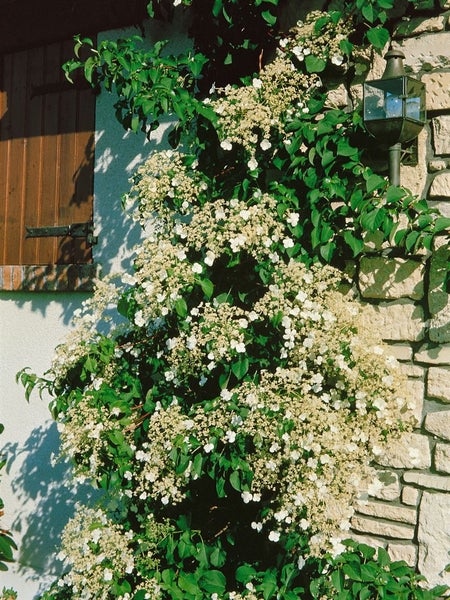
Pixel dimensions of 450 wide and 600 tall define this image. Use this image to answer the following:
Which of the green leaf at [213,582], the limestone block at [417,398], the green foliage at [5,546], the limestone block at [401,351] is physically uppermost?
the limestone block at [401,351]

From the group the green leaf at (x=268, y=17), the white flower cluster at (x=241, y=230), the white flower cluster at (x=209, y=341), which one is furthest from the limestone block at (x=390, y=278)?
the green leaf at (x=268, y=17)

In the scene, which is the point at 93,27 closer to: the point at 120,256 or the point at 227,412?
the point at 120,256

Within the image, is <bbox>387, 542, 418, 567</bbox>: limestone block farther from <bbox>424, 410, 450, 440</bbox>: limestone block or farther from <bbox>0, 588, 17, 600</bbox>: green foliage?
<bbox>0, 588, 17, 600</bbox>: green foliage

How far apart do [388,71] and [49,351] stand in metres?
2.25

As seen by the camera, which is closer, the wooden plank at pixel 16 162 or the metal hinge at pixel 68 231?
the metal hinge at pixel 68 231

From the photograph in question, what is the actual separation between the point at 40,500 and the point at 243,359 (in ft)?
5.98

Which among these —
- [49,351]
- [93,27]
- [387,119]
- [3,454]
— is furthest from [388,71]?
[3,454]

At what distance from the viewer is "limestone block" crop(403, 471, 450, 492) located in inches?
105

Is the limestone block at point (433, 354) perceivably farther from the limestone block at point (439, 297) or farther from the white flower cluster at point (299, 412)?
the white flower cluster at point (299, 412)

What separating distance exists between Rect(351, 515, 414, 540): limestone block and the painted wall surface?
58.2 inches

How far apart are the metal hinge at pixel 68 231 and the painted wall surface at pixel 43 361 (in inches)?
1.9

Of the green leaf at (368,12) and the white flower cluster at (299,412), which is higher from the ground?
the green leaf at (368,12)

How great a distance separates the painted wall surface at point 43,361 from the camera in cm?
369

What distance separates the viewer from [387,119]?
A: 2625 millimetres
